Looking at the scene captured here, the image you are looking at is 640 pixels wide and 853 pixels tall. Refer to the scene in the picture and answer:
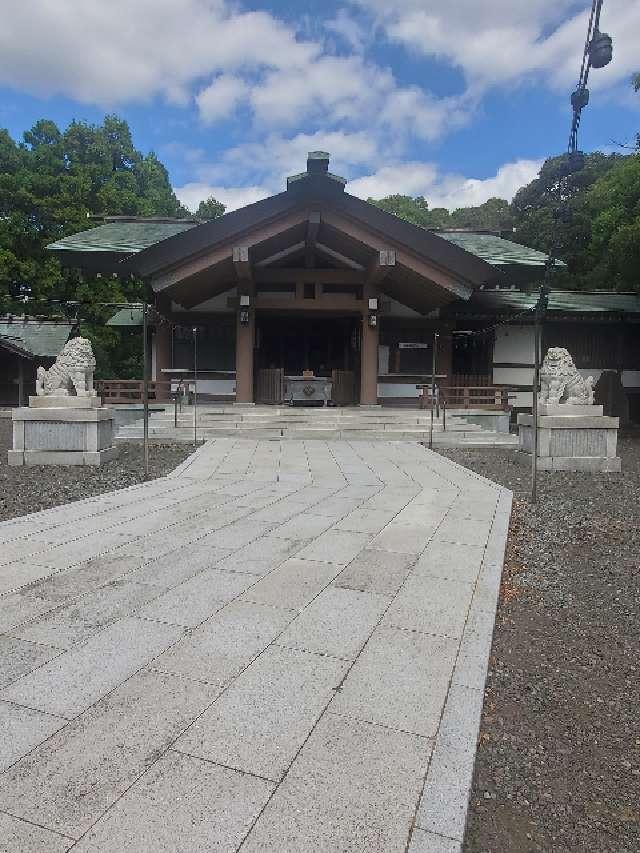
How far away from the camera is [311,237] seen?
14430 mm

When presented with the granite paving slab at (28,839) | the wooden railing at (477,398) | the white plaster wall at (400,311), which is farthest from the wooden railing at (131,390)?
the granite paving slab at (28,839)

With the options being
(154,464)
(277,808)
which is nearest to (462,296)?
(154,464)

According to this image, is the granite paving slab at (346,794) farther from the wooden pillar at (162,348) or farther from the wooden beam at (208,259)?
the wooden pillar at (162,348)

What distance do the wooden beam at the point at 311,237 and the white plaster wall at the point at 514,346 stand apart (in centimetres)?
661

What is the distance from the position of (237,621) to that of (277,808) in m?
1.34

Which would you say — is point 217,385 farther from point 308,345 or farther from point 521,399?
point 521,399

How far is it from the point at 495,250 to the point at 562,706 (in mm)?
16870

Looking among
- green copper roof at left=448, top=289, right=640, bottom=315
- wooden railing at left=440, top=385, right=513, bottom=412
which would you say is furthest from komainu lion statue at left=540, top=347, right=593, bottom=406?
green copper roof at left=448, top=289, right=640, bottom=315

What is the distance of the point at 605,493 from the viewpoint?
6953 mm

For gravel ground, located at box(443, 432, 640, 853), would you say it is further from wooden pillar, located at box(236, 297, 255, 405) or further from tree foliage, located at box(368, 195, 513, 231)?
tree foliage, located at box(368, 195, 513, 231)

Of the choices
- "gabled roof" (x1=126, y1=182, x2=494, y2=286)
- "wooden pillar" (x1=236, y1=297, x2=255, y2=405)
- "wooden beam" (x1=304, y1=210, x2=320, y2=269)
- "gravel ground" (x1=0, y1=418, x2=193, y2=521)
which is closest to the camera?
"gravel ground" (x1=0, y1=418, x2=193, y2=521)

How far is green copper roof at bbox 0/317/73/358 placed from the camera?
2278 cm

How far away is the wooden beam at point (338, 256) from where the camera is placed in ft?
50.0

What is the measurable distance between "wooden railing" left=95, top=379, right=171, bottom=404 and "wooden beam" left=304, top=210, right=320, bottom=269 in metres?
5.47
